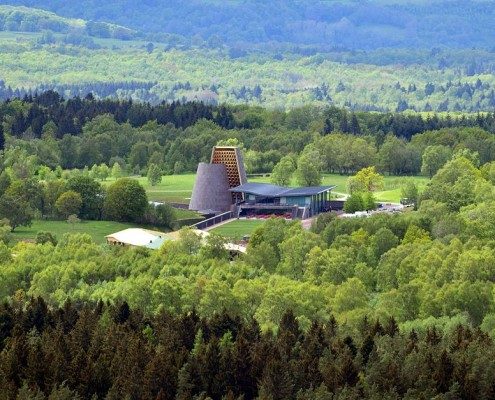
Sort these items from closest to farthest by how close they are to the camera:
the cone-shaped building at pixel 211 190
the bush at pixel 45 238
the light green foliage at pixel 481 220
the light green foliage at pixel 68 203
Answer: the light green foliage at pixel 481 220 → the bush at pixel 45 238 → the light green foliage at pixel 68 203 → the cone-shaped building at pixel 211 190

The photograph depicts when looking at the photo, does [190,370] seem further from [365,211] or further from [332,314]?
[365,211]

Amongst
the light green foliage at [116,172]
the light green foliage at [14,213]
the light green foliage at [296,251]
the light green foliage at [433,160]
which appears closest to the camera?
the light green foliage at [296,251]

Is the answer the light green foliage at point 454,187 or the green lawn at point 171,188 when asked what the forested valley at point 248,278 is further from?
the green lawn at point 171,188

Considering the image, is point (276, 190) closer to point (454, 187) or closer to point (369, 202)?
point (369, 202)

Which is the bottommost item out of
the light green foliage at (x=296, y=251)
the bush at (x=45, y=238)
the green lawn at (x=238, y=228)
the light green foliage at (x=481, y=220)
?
the green lawn at (x=238, y=228)

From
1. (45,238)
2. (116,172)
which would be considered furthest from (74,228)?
(116,172)

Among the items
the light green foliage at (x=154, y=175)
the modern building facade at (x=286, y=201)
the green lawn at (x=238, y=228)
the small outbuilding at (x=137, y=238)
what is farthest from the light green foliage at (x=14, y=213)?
the light green foliage at (x=154, y=175)

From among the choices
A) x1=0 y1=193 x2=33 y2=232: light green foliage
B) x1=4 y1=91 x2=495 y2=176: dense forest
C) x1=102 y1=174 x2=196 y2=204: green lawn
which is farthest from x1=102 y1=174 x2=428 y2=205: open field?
x1=0 y1=193 x2=33 y2=232: light green foliage
